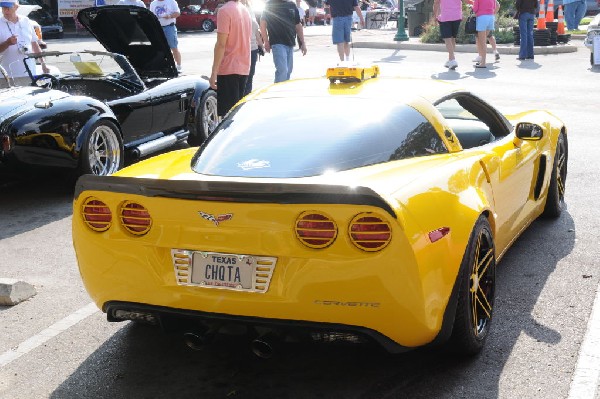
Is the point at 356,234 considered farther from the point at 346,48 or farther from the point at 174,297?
the point at 346,48

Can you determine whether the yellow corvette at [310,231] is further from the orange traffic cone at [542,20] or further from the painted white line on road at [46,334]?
the orange traffic cone at [542,20]

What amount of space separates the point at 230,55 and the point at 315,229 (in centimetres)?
637

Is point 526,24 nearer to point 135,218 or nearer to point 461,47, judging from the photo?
point 461,47

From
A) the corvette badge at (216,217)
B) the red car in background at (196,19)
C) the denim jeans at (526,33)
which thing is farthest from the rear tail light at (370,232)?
the red car in background at (196,19)

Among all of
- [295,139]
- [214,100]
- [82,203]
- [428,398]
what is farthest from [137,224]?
[214,100]

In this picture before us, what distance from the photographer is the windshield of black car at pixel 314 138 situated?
14.6 ft

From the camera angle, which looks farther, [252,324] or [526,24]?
[526,24]

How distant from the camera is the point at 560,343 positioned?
182 inches

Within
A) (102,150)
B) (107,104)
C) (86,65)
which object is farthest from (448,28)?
(102,150)

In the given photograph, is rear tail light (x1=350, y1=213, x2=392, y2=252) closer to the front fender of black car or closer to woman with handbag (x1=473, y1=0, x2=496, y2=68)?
the front fender of black car

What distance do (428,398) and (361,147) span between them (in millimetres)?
1236

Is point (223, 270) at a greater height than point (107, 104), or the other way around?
point (223, 270)

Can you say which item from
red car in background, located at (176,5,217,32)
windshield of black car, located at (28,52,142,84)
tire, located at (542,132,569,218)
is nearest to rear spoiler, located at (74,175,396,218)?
tire, located at (542,132,569,218)

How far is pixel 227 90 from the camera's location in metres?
10.0
